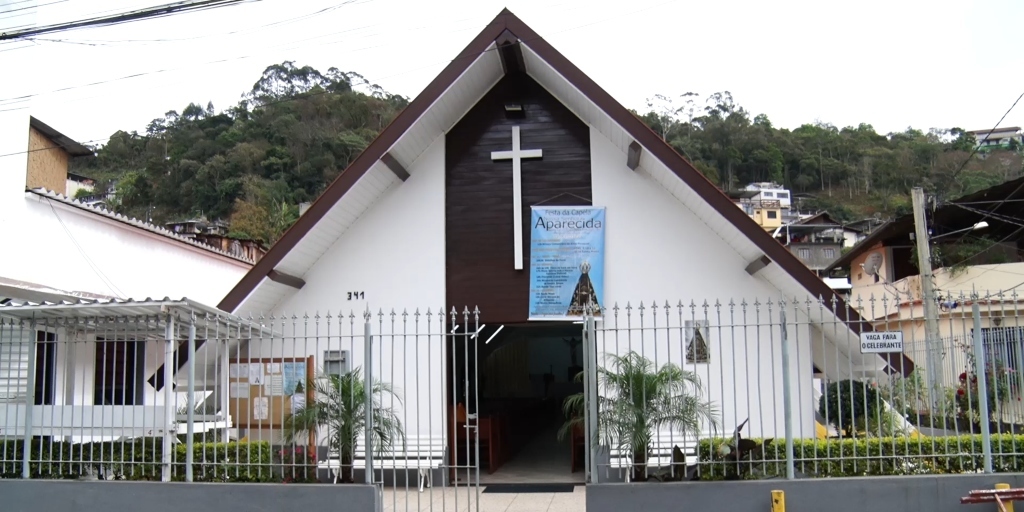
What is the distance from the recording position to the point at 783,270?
1123 centimetres

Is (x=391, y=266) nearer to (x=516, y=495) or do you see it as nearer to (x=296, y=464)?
(x=516, y=495)

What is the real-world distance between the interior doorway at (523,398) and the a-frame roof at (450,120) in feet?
8.58

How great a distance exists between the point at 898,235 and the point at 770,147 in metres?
50.6

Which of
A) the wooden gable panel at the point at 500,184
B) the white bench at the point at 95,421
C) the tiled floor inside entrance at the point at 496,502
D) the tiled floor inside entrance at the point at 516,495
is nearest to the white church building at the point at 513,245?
the wooden gable panel at the point at 500,184

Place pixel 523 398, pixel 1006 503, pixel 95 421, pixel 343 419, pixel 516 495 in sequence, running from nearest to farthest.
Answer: pixel 1006 503, pixel 343 419, pixel 95 421, pixel 516 495, pixel 523 398

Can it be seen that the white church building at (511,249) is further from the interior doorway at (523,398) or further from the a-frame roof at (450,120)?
the interior doorway at (523,398)

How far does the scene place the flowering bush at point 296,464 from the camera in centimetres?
888

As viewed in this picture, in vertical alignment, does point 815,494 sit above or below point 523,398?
below

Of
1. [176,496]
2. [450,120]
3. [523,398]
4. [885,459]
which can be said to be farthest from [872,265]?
[176,496]

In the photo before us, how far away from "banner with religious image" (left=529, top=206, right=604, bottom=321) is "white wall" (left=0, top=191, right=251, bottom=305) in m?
8.77

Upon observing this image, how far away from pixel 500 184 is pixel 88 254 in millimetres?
8520

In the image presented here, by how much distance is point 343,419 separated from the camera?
8812 mm

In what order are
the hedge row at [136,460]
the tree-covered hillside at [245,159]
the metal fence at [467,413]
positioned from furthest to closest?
the tree-covered hillside at [245,159]
the hedge row at [136,460]
the metal fence at [467,413]

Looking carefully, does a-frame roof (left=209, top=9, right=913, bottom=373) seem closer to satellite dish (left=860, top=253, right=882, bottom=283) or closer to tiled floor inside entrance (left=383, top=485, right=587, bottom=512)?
tiled floor inside entrance (left=383, top=485, right=587, bottom=512)
